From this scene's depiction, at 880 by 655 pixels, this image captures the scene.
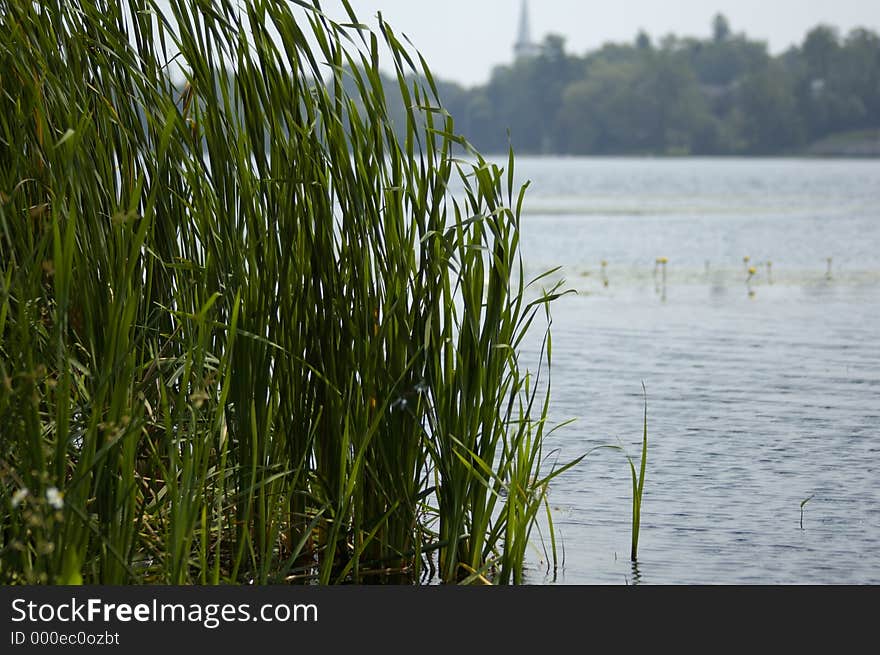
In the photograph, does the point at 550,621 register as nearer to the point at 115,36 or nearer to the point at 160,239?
the point at 160,239

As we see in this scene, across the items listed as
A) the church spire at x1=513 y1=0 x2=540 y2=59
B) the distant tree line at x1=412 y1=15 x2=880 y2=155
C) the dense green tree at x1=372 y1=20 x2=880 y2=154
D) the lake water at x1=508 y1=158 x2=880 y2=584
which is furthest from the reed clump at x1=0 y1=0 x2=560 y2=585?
the church spire at x1=513 y1=0 x2=540 y2=59

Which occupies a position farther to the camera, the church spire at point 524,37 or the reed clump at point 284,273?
the church spire at point 524,37

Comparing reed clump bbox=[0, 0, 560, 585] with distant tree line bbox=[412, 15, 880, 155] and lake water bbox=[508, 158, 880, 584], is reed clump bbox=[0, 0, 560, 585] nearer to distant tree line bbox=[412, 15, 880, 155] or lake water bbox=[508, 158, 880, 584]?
lake water bbox=[508, 158, 880, 584]

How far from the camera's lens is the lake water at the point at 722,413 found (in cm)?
396

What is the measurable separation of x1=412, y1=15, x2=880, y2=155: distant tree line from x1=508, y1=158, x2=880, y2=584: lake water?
7436 cm

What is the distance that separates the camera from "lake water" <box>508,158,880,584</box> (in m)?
3.96

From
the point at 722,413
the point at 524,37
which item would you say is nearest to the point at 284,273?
the point at 722,413

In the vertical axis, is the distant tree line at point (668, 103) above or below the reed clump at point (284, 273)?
above

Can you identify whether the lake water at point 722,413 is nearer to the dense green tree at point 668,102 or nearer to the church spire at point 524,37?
the dense green tree at point 668,102

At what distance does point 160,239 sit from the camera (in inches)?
123

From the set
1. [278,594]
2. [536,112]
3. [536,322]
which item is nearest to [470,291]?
[278,594]

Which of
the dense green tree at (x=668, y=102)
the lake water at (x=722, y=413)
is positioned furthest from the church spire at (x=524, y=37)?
the lake water at (x=722, y=413)

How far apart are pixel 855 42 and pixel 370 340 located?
4139 inches

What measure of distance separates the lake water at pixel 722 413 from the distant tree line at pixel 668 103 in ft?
244
